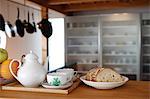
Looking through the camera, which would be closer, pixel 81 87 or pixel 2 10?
pixel 81 87

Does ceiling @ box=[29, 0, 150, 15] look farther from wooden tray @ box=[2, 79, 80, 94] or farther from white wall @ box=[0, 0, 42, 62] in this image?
wooden tray @ box=[2, 79, 80, 94]

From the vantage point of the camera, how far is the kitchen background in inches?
175

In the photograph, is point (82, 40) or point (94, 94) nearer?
point (94, 94)

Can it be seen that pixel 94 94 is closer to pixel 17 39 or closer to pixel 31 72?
pixel 31 72

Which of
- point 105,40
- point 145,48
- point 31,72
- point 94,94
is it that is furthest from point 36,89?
point 145,48

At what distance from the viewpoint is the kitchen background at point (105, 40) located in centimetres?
446

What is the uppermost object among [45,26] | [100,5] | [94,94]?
[100,5]

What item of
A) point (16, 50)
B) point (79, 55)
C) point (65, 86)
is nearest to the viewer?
point (65, 86)

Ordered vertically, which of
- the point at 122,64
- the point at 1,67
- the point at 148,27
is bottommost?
the point at 122,64

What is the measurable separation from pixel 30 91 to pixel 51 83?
0.36 feet

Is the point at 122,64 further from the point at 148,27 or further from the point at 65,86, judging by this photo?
the point at 65,86

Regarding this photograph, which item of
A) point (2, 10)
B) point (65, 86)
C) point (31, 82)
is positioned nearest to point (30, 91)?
point (31, 82)

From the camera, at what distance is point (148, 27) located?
4.54m

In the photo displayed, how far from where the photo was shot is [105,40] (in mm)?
4746
